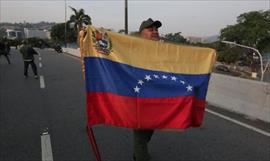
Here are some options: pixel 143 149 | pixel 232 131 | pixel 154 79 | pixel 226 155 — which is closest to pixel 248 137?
pixel 232 131

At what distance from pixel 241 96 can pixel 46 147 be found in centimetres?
483

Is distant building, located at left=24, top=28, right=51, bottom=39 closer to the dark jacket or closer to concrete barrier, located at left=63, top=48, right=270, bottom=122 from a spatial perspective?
the dark jacket

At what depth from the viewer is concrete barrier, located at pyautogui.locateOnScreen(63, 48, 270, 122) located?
26.6ft

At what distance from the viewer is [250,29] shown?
281 ft

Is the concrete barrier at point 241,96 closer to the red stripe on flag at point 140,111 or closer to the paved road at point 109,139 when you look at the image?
the paved road at point 109,139

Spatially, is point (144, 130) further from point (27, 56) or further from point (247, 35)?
point (247, 35)

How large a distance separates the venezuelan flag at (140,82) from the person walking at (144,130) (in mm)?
220

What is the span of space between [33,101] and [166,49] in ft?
23.0

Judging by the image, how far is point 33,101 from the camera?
10.4 metres

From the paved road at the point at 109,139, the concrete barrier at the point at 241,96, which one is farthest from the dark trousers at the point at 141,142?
the concrete barrier at the point at 241,96

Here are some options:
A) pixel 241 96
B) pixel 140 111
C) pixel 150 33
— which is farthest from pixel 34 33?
pixel 140 111

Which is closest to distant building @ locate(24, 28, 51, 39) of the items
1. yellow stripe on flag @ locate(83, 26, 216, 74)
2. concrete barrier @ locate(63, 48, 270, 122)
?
concrete barrier @ locate(63, 48, 270, 122)

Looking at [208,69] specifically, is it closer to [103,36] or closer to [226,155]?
[103,36]

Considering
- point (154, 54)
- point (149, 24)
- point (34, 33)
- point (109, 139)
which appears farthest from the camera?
point (34, 33)
